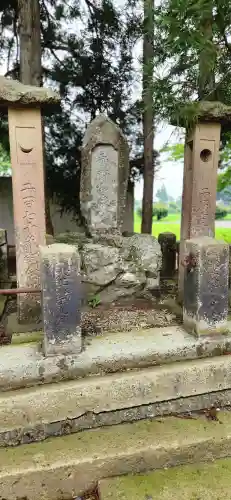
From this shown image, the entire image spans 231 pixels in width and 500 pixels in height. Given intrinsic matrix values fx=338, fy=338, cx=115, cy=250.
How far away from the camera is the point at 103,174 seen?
11.8 feet

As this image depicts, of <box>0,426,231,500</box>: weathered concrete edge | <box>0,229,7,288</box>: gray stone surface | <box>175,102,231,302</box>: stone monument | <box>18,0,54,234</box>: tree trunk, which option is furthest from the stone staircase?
<box>18,0,54,234</box>: tree trunk

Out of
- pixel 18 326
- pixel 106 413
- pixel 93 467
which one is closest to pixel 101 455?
pixel 93 467

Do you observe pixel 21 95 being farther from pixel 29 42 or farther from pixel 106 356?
pixel 29 42

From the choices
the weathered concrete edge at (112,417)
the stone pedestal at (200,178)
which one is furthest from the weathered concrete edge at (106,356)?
the stone pedestal at (200,178)

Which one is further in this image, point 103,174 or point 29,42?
point 29,42

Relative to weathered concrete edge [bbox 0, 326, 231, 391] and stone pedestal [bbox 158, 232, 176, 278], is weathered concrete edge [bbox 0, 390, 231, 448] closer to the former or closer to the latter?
weathered concrete edge [bbox 0, 326, 231, 391]

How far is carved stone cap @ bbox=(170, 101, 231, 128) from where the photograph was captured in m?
2.96

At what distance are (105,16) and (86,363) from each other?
706 centimetres

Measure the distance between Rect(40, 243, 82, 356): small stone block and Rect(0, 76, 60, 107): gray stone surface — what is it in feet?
4.52

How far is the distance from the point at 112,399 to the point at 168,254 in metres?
3.29

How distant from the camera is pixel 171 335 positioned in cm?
237

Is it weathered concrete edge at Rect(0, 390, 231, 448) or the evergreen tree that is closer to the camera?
weathered concrete edge at Rect(0, 390, 231, 448)

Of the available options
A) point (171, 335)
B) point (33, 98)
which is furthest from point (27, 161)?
point (171, 335)

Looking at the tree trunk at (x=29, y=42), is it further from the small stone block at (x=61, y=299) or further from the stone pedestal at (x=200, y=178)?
the small stone block at (x=61, y=299)
